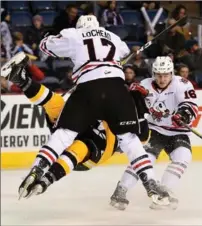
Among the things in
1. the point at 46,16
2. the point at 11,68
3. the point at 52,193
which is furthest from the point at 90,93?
the point at 46,16

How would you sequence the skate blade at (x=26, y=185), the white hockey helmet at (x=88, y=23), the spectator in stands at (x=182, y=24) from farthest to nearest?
the spectator in stands at (x=182, y=24) < the white hockey helmet at (x=88, y=23) < the skate blade at (x=26, y=185)

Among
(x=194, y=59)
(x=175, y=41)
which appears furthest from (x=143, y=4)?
(x=194, y=59)

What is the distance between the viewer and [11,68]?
12.2ft

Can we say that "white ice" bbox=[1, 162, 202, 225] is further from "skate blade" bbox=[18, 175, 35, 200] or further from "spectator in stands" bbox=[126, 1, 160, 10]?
"spectator in stands" bbox=[126, 1, 160, 10]

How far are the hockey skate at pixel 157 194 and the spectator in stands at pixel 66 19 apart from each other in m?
3.13

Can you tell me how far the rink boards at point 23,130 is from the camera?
A: 5.84 metres

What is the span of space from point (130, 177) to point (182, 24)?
105 inches

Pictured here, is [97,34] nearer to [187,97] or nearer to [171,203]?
[187,97]

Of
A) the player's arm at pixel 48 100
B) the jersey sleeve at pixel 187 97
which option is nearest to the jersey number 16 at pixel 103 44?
the player's arm at pixel 48 100

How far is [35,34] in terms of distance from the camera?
21.7 ft

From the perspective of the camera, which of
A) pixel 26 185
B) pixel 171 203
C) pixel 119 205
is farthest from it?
pixel 119 205

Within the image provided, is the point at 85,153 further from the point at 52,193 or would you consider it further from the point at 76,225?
the point at 52,193

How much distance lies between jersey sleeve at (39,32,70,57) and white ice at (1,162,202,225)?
32.8 inches

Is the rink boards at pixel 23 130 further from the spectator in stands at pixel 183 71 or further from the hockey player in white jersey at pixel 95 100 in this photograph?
the hockey player in white jersey at pixel 95 100
